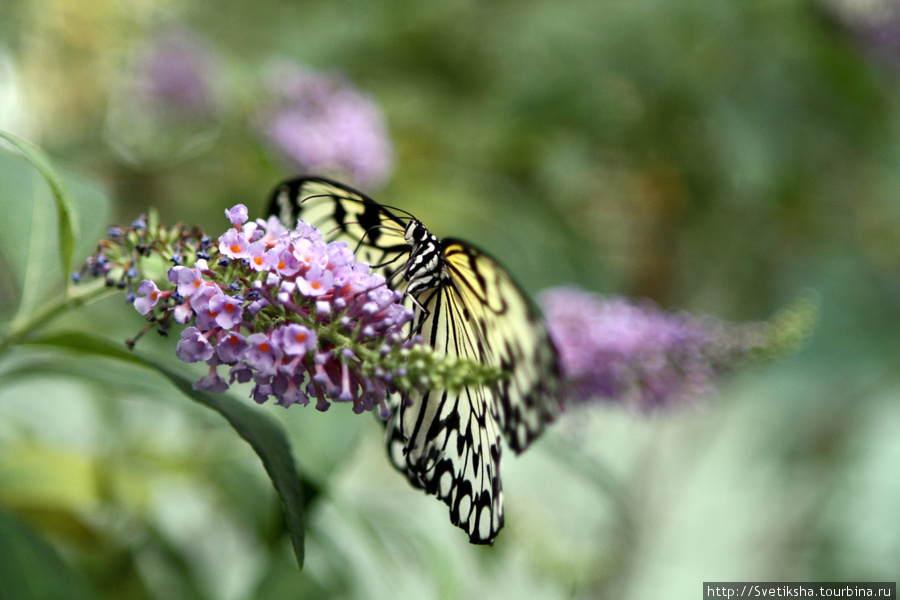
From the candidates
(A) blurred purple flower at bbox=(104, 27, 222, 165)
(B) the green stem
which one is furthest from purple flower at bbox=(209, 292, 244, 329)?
(A) blurred purple flower at bbox=(104, 27, 222, 165)

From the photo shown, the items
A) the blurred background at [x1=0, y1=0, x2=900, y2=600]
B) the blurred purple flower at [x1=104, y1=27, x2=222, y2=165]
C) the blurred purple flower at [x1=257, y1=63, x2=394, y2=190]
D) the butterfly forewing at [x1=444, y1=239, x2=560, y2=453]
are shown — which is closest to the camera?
the butterfly forewing at [x1=444, y1=239, x2=560, y2=453]

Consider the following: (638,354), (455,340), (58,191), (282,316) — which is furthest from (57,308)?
(638,354)

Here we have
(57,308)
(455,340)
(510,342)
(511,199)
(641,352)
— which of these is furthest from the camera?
(511,199)

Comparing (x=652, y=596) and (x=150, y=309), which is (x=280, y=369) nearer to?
(x=150, y=309)

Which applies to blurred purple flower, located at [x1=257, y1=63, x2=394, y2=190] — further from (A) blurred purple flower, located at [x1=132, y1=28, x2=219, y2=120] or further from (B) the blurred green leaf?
(B) the blurred green leaf

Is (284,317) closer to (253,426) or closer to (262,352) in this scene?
(262,352)
